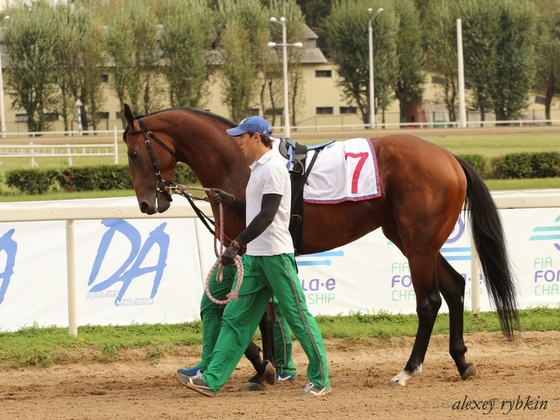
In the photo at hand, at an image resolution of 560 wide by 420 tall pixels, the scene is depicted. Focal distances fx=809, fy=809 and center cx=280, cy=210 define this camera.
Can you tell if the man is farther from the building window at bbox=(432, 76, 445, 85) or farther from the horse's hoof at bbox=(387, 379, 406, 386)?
the building window at bbox=(432, 76, 445, 85)

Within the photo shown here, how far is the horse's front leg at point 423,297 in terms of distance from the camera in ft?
18.1

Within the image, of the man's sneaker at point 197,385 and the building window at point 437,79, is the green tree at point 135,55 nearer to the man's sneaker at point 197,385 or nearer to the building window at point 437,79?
the building window at point 437,79

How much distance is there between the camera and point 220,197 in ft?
17.1

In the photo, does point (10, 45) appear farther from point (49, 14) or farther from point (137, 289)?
point (137, 289)

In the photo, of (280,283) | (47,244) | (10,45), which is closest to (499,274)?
(280,283)

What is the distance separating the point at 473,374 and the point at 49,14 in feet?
141

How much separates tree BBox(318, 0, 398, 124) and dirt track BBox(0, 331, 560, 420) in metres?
42.6

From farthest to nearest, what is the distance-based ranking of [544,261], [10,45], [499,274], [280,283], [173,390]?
[10,45] < [544,261] < [499,274] < [173,390] < [280,283]

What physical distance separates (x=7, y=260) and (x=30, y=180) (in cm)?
1416

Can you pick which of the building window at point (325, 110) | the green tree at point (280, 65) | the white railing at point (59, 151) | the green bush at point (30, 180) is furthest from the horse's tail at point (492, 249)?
the building window at point (325, 110)

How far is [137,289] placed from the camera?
690 cm

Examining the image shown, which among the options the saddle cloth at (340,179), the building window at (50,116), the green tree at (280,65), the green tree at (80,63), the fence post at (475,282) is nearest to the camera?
the saddle cloth at (340,179)

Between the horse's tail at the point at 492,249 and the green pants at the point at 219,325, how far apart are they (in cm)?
156

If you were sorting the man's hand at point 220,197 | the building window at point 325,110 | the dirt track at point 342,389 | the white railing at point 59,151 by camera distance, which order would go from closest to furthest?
the dirt track at point 342,389
the man's hand at point 220,197
the white railing at point 59,151
the building window at point 325,110
